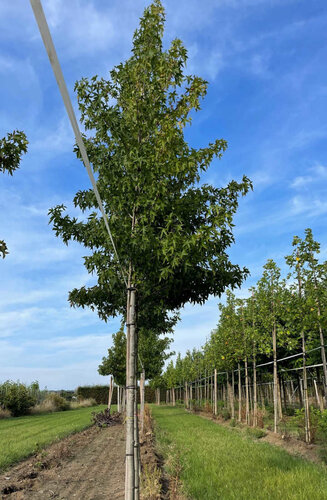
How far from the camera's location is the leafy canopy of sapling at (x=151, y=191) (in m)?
5.04

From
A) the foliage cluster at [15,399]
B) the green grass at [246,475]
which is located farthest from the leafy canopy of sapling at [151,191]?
the foliage cluster at [15,399]

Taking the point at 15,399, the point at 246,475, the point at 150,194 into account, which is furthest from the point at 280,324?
the point at 15,399

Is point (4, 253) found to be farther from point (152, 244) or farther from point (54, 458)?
point (54, 458)

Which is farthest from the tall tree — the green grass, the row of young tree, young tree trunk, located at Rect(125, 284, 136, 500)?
the row of young tree

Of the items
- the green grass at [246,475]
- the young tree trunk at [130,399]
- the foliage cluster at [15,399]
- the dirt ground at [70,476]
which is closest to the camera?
the young tree trunk at [130,399]

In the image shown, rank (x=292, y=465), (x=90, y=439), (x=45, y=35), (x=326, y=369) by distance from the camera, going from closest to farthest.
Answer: (x=45, y=35), (x=292, y=465), (x=326, y=369), (x=90, y=439)

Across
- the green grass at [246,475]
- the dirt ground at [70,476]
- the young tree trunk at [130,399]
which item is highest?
the young tree trunk at [130,399]

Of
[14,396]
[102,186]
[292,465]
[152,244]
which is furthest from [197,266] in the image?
[14,396]

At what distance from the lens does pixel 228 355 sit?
18703mm

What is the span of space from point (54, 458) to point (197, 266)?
292 inches

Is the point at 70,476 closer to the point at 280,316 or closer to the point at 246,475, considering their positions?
the point at 246,475

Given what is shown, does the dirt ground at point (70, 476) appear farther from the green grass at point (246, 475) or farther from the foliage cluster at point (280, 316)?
the foliage cluster at point (280, 316)

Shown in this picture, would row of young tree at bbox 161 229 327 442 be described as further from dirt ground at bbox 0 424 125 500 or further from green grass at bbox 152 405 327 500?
dirt ground at bbox 0 424 125 500

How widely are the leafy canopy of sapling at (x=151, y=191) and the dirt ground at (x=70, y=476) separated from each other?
334cm
